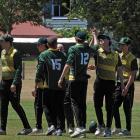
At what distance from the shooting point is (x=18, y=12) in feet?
209

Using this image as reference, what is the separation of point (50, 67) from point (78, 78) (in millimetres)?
653

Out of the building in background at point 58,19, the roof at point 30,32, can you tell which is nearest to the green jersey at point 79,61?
the roof at point 30,32

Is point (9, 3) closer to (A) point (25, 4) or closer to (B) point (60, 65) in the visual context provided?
(A) point (25, 4)

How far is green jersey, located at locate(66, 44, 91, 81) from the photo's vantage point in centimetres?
1416

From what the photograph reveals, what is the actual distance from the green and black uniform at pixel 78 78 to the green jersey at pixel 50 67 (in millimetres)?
363

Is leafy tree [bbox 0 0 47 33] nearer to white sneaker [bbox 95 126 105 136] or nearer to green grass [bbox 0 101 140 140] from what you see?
green grass [bbox 0 101 140 140]

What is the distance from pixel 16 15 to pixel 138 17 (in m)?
22.4

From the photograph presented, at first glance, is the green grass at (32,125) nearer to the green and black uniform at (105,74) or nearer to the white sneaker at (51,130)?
the white sneaker at (51,130)

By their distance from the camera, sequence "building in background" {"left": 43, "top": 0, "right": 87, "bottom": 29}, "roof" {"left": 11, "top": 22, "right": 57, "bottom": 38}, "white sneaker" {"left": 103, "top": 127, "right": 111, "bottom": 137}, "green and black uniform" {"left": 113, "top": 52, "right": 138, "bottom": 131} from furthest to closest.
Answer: "building in background" {"left": 43, "top": 0, "right": 87, "bottom": 29}
"roof" {"left": 11, "top": 22, "right": 57, "bottom": 38}
"green and black uniform" {"left": 113, "top": 52, "right": 138, "bottom": 131}
"white sneaker" {"left": 103, "top": 127, "right": 111, "bottom": 137}

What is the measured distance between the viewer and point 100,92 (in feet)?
48.3

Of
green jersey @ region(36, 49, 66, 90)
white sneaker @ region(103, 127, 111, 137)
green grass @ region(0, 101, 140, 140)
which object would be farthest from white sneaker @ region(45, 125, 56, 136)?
white sneaker @ region(103, 127, 111, 137)

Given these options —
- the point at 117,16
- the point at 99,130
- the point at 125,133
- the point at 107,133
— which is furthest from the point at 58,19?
the point at 107,133

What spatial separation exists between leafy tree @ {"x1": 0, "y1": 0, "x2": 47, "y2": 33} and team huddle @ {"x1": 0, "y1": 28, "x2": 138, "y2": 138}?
156 feet

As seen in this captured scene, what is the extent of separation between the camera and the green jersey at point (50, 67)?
1434cm
